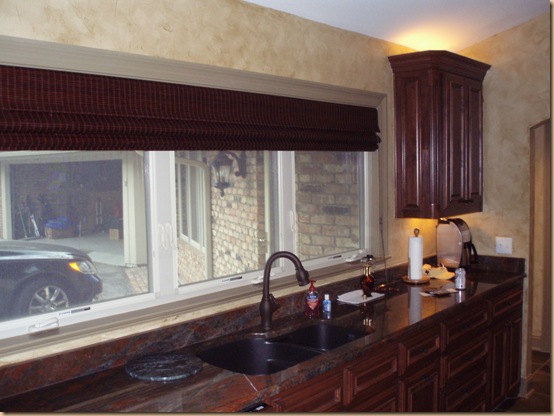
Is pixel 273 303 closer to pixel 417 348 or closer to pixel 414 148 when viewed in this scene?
pixel 417 348

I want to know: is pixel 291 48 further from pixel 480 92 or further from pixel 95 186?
pixel 480 92

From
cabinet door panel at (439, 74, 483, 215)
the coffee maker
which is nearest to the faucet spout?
cabinet door panel at (439, 74, 483, 215)

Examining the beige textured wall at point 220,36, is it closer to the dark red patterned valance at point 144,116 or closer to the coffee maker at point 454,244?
the dark red patterned valance at point 144,116

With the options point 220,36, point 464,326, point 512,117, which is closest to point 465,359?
point 464,326

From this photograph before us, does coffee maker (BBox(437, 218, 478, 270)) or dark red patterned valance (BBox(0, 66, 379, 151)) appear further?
coffee maker (BBox(437, 218, 478, 270))

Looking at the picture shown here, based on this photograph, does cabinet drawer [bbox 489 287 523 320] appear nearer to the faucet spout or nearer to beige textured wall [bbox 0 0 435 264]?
beige textured wall [bbox 0 0 435 264]

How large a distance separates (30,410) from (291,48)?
2081 mm

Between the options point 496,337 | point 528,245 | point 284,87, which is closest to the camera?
point 284,87

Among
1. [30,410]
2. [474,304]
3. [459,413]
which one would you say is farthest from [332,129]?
[30,410]

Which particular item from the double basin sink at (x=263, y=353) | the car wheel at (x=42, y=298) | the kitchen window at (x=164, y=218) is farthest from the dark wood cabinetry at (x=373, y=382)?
the car wheel at (x=42, y=298)

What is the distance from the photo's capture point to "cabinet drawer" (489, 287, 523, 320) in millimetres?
3857

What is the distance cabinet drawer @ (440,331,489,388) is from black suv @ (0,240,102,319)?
6.59 feet

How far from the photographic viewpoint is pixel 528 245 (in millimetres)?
4266

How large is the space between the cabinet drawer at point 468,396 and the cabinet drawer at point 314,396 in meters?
1.07
